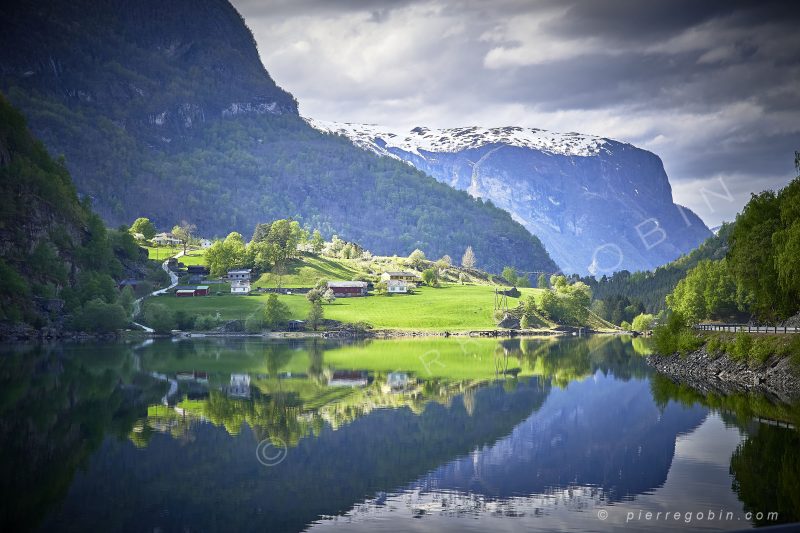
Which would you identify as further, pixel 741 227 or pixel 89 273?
pixel 89 273

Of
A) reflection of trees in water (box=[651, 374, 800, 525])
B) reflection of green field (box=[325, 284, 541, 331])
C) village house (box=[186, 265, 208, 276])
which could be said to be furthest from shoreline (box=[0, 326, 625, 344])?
reflection of trees in water (box=[651, 374, 800, 525])

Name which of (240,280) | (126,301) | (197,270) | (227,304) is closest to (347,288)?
(240,280)

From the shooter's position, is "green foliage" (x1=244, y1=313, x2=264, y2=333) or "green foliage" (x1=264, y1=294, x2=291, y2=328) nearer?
"green foliage" (x1=244, y1=313, x2=264, y2=333)

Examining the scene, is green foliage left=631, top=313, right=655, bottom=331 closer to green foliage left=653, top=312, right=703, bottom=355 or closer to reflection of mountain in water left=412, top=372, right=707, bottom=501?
green foliage left=653, top=312, right=703, bottom=355

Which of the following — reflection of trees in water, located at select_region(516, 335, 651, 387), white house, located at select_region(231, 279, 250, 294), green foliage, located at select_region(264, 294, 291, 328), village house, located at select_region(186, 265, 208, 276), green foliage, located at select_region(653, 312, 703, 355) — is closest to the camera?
reflection of trees in water, located at select_region(516, 335, 651, 387)

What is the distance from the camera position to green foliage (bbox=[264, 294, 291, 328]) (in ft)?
493

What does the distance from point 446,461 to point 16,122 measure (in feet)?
495

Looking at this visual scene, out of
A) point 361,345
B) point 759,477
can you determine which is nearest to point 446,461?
point 759,477

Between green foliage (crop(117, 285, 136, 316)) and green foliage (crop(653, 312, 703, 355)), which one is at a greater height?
green foliage (crop(117, 285, 136, 316))

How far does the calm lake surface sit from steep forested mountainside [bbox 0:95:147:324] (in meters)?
59.4

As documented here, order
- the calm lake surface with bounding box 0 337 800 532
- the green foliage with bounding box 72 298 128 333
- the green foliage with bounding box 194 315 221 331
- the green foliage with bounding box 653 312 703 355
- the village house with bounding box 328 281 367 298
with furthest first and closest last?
the village house with bounding box 328 281 367 298, the green foliage with bounding box 194 315 221 331, the green foliage with bounding box 72 298 128 333, the green foliage with bounding box 653 312 703 355, the calm lake surface with bounding box 0 337 800 532

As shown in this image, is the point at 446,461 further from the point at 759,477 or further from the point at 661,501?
the point at 759,477

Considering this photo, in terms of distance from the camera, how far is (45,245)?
455ft

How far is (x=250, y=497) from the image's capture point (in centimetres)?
2944
